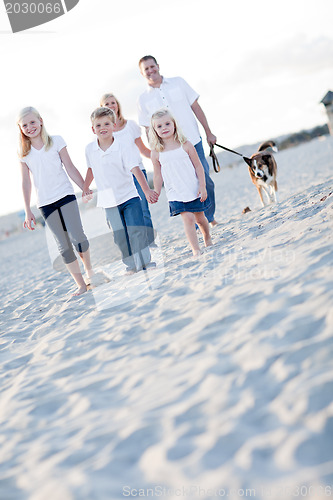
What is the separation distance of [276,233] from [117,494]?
3379 mm

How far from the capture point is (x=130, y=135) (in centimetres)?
547

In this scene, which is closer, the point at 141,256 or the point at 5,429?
the point at 5,429

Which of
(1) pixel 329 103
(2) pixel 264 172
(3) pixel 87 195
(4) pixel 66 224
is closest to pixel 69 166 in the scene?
(3) pixel 87 195

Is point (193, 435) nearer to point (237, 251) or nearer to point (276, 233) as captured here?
point (237, 251)

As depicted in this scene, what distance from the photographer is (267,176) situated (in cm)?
872

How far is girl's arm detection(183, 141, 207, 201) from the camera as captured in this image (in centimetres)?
502

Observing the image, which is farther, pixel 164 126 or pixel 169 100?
pixel 169 100

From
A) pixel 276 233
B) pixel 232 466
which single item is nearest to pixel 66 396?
pixel 232 466

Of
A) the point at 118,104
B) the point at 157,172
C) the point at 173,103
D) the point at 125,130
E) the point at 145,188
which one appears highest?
the point at 118,104

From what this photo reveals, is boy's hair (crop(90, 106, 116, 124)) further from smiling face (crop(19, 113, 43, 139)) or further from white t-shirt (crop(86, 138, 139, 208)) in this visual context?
smiling face (crop(19, 113, 43, 139))

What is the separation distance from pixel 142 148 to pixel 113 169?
26.2 inches

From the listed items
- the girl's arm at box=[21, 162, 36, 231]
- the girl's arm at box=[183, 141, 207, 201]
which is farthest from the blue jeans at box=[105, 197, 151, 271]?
the girl's arm at box=[21, 162, 36, 231]

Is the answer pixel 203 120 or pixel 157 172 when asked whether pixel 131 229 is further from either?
pixel 203 120

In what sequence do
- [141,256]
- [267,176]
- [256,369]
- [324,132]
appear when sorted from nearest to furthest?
[256,369]
[141,256]
[267,176]
[324,132]
